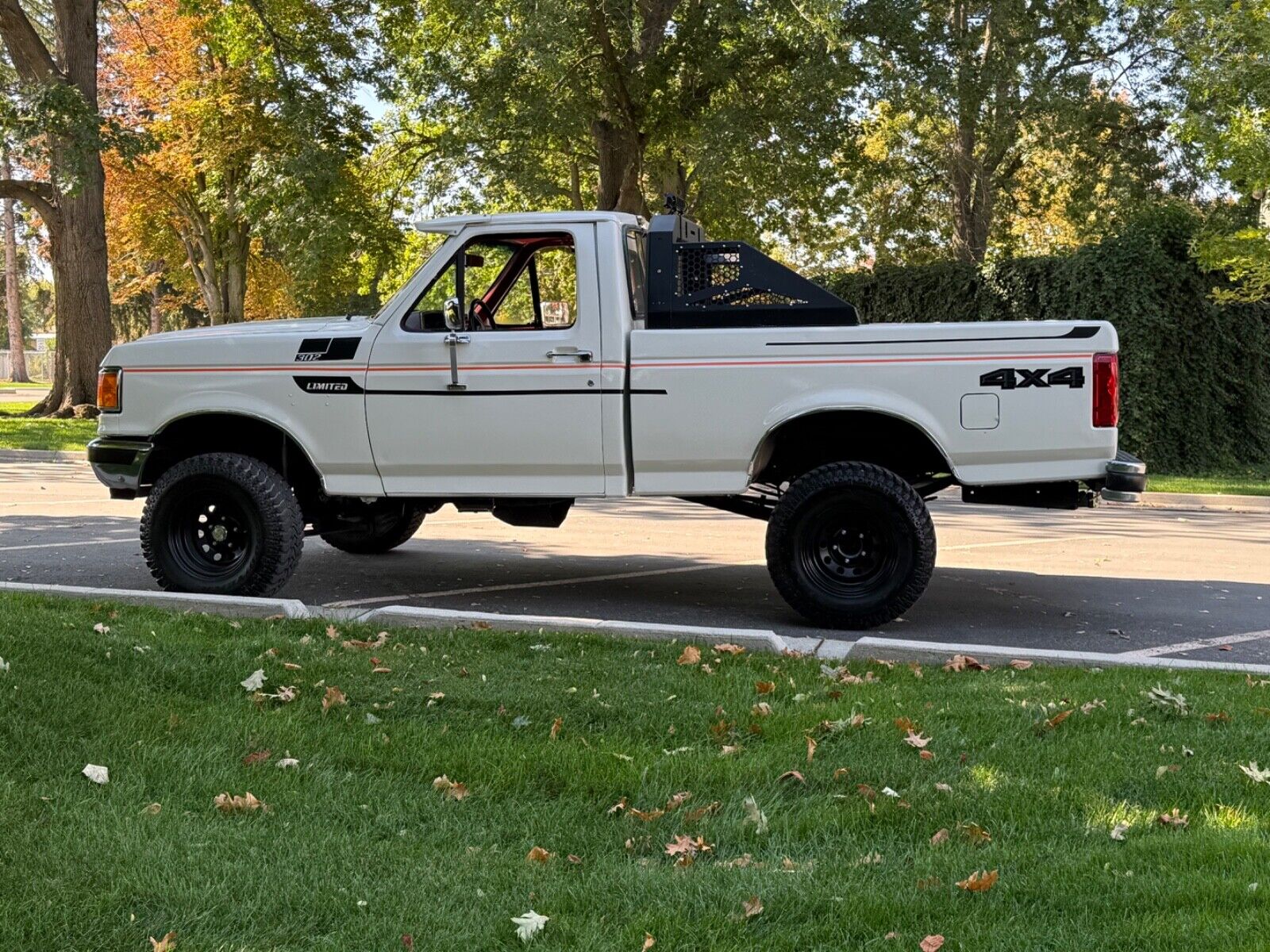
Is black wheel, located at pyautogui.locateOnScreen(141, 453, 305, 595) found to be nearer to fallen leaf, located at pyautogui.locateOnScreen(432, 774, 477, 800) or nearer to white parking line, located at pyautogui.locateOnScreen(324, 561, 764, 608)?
white parking line, located at pyautogui.locateOnScreen(324, 561, 764, 608)

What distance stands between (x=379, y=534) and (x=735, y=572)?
2.73 m

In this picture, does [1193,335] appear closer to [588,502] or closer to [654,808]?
[588,502]

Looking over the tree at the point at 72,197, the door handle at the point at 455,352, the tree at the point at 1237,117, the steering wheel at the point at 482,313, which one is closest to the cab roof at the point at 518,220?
the steering wheel at the point at 482,313

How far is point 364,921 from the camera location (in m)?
3.38

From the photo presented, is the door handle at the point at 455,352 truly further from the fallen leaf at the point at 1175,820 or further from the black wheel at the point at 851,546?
the fallen leaf at the point at 1175,820

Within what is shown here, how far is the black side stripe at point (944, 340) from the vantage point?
699 cm

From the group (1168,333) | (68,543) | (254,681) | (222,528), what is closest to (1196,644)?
(254,681)

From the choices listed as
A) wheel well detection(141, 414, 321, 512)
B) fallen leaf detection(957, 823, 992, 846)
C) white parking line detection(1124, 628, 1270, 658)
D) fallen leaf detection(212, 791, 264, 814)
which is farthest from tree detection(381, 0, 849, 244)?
fallen leaf detection(957, 823, 992, 846)

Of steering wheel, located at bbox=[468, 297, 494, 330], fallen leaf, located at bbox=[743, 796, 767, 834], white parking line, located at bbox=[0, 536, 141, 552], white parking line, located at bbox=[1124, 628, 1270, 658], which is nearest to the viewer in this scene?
fallen leaf, located at bbox=[743, 796, 767, 834]

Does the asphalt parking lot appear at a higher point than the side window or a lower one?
lower

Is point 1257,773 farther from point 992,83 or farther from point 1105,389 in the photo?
point 992,83

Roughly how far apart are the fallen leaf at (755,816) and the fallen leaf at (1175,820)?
47.5 inches

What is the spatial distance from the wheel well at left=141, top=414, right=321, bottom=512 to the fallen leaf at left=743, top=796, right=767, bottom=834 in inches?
182

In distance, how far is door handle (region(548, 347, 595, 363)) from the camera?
7441mm
